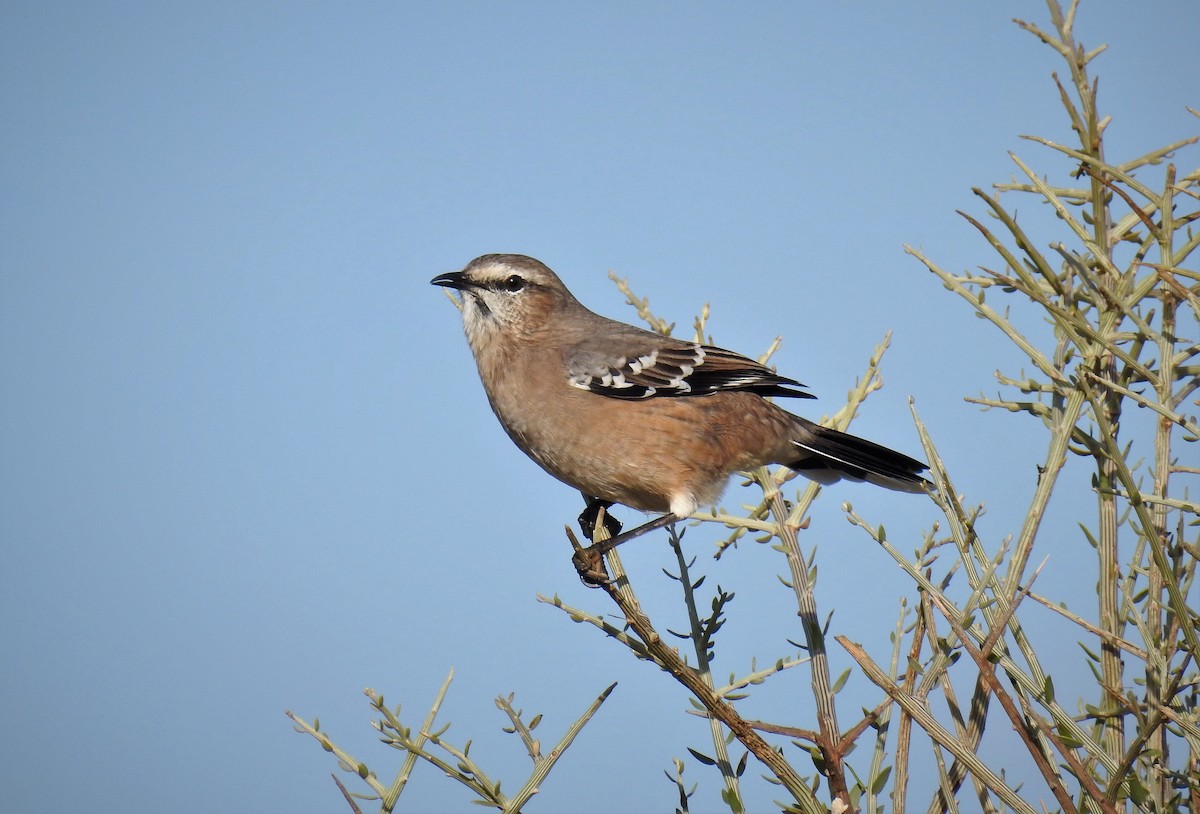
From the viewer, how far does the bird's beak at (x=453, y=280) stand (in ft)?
14.5

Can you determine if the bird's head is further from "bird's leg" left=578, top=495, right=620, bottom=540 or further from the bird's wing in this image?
"bird's leg" left=578, top=495, right=620, bottom=540

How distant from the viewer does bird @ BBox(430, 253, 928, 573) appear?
4.02 m

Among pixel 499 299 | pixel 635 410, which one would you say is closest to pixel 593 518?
pixel 635 410

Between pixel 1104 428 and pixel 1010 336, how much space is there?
41cm

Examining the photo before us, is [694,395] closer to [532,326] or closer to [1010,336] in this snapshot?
[532,326]

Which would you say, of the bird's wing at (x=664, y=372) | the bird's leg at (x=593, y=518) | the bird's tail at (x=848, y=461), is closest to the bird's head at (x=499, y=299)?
the bird's wing at (x=664, y=372)

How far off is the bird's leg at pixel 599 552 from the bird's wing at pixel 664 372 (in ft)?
1.76

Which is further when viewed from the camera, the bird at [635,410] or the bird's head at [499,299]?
the bird's head at [499,299]

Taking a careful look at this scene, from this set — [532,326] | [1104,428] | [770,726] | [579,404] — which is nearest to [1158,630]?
[1104,428]

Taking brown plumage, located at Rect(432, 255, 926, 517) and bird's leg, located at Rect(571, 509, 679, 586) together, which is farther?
brown plumage, located at Rect(432, 255, 926, 517)

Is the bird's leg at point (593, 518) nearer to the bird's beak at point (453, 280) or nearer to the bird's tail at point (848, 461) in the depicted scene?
the bird's tail at point (848, 461)

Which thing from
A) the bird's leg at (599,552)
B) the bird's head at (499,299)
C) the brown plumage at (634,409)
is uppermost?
the bird's head at (499,299)

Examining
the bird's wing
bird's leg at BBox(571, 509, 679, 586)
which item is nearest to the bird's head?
the bird's wing

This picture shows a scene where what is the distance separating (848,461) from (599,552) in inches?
56.8
